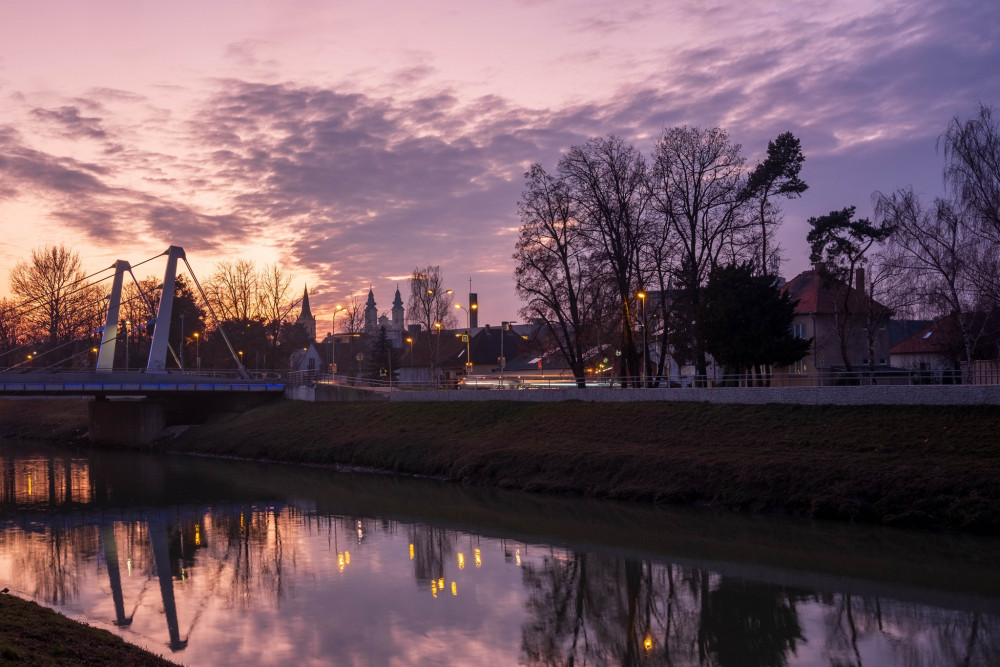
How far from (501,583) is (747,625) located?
234 inches

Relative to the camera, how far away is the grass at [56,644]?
1214 centimetres

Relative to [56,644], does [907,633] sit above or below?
below

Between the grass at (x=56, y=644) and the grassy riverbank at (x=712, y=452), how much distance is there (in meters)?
20.3

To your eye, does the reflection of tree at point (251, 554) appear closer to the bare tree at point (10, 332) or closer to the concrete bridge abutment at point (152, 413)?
the concrete bridge abutment at point (152, 413)

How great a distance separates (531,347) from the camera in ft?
219

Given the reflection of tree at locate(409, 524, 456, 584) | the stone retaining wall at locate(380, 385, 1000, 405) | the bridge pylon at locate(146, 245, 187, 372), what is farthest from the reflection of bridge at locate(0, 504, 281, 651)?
the bridge pylon at locate(146, 245, 187, 372)

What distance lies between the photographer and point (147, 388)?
201 ft

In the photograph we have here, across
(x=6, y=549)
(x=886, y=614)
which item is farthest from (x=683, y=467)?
(x=6, y=549)

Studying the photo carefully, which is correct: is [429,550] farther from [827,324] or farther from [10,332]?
[10,332]

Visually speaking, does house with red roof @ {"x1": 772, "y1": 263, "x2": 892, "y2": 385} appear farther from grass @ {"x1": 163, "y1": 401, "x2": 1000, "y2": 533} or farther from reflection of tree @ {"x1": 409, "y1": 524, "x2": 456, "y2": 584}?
reflection of tree @ {"x1": 409, "y1": 524, "x2": 456, "y2": 584}

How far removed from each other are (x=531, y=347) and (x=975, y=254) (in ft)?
107

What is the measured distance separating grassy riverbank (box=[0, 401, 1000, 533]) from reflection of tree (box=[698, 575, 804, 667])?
8.69 m

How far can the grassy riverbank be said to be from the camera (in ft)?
87.6

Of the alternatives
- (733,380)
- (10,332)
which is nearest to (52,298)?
(10,332)
